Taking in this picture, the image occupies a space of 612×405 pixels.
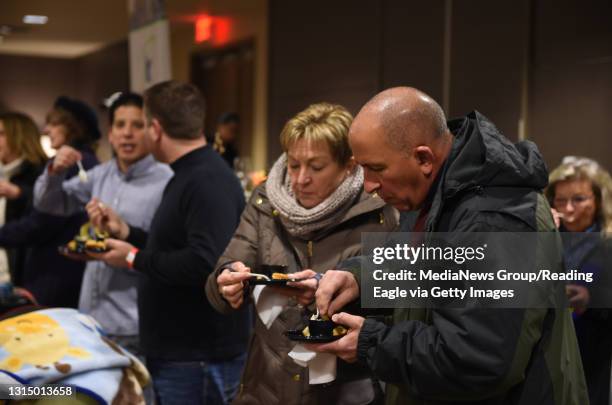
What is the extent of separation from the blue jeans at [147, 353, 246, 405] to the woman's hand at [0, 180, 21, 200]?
5.98 feet

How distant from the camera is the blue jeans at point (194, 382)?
286cm

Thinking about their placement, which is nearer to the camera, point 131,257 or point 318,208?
point 318,208

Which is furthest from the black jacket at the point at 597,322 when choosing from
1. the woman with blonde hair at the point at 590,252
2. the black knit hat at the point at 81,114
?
the black knit hat at the point at 81,114

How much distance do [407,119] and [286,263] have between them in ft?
2.45

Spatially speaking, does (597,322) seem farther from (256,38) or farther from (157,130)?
(256,38)

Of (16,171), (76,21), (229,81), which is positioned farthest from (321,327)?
(76,21)

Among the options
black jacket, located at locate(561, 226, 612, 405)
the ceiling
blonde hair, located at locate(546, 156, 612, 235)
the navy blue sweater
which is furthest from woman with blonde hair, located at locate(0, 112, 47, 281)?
the ceiling

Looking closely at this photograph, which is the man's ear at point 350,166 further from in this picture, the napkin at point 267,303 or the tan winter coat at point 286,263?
the napkin at point 267,303

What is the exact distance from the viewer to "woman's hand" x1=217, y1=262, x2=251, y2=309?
6.95 feet

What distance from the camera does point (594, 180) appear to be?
3289 mm

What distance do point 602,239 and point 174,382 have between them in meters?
1.43

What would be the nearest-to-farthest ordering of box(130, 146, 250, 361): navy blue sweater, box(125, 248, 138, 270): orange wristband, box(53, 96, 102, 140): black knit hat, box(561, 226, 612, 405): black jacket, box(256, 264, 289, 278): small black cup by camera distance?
box(256, 264, 289, 278): small black cup, box(561, 226, 612, 405): black jacket, box(130, 146, 250, 361): navy blue sweater, box(125, 248, 138, 270): orange wristband, box(53, 96, 102, 140): black knit hat

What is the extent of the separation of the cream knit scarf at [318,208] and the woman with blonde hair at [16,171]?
248cm

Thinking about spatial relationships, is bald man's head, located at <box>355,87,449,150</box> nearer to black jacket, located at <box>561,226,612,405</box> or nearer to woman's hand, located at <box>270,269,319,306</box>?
woman's hand, located at <box>270,269,319,306</box>
